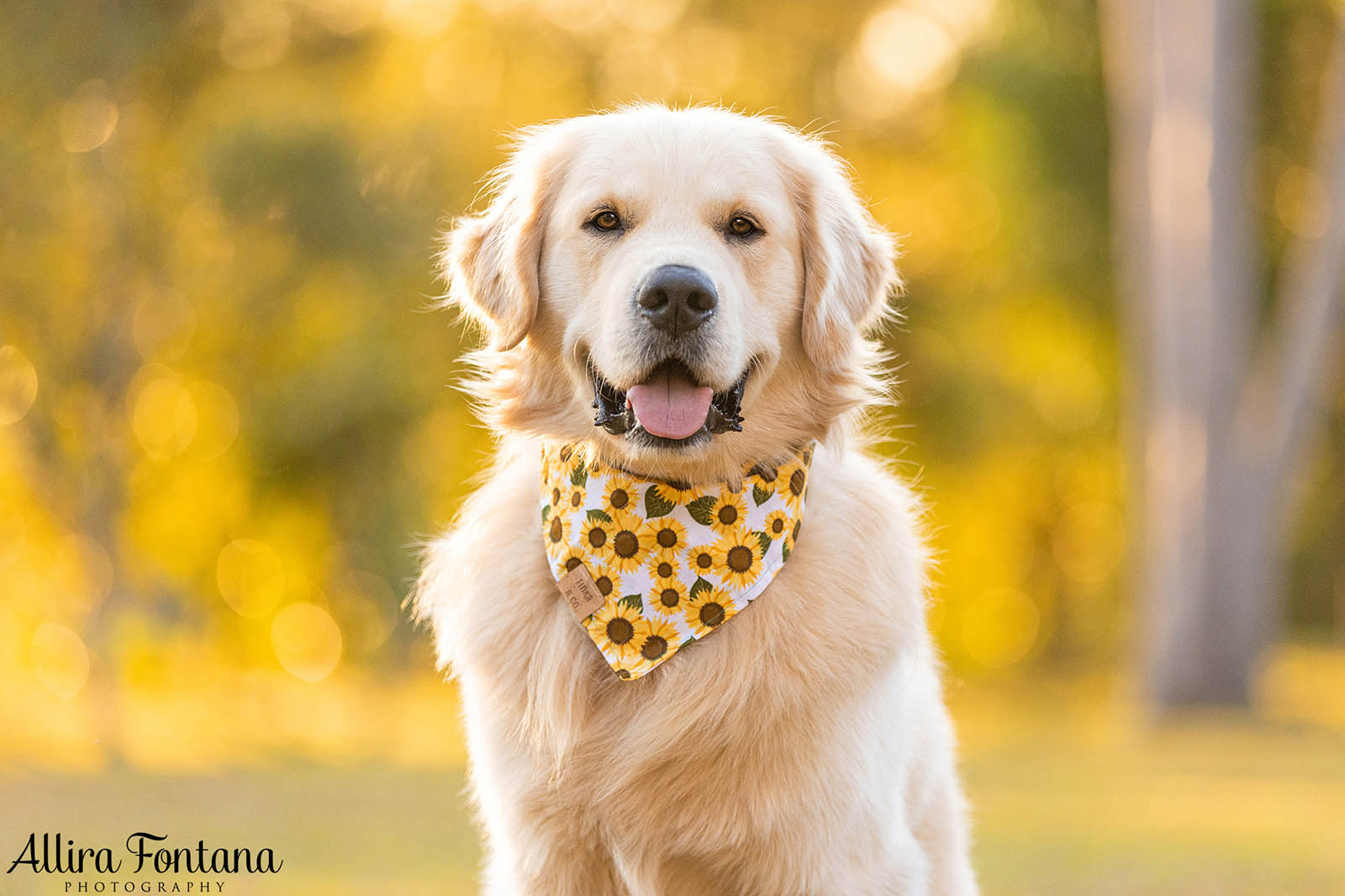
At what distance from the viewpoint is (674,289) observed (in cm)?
330

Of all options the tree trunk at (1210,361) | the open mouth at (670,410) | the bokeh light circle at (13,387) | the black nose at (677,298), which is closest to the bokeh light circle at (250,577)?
the bokeh light circle at (13,387)

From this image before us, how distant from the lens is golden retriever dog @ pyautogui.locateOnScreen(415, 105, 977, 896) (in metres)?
3.34

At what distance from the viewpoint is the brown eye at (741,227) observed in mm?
3578

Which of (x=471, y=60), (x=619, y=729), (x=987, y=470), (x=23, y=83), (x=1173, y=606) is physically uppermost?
(x=471, y=60)

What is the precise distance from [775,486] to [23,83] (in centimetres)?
888

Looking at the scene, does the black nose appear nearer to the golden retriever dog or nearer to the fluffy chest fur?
the golden retriever dog

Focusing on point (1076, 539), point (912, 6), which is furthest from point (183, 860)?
point (1076, 539)

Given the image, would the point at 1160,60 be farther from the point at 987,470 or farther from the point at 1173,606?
the point at 987,470

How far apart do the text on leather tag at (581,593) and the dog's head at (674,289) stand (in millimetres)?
321

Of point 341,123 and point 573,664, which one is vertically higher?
point 341,123

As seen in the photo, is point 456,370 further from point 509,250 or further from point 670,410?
point 670,410

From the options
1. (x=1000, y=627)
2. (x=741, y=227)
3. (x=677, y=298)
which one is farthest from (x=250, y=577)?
(x=677, y=298)

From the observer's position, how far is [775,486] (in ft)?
12.1

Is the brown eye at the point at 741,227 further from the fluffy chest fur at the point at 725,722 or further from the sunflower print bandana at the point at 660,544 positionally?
the fluffy chest fur at the point at 725,722
